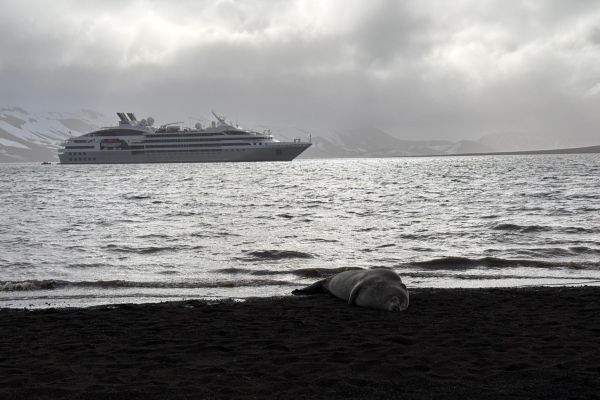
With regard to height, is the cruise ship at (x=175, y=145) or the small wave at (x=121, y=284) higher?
the cruise ship at (x=175, y=145)

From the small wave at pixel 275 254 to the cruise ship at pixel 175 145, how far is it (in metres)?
105

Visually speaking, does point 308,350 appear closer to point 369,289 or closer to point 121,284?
point 369,289

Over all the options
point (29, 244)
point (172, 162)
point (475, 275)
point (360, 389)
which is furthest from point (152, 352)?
point (172, 162)

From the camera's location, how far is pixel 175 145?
121 metres

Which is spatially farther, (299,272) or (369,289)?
(299,272)

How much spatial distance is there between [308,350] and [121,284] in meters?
5.97

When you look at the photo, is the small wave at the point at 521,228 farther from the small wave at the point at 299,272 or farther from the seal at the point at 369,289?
the seal at the point at 369,289

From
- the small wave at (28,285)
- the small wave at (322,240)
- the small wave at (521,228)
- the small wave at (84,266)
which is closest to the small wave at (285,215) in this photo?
the small wave at (322,240)

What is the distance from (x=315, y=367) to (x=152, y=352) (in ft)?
5.27

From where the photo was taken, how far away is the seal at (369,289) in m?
7.50

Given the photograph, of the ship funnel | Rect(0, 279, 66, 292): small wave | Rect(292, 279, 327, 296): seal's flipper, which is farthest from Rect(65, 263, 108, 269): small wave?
the ship funnel

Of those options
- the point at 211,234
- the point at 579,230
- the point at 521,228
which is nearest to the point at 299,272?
the point at 211,234

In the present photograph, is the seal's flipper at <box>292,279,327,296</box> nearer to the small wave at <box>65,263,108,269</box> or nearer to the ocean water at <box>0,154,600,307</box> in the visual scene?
the ocean water at <box>0,154,600,307</box>

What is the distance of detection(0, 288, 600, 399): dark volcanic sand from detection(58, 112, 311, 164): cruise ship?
367ft
